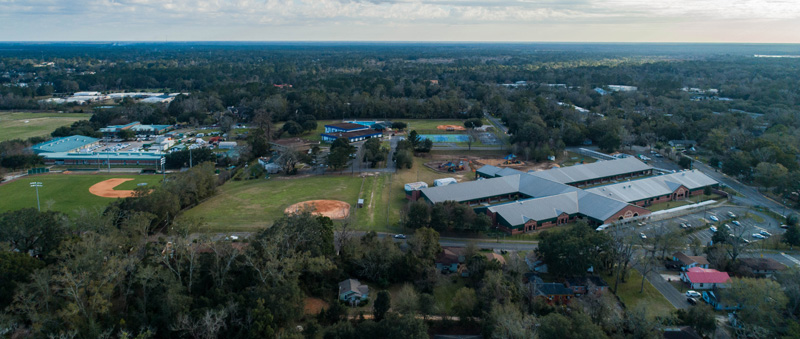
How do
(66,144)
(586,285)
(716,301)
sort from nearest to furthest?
(716,301) < (586,285) < (66,144)

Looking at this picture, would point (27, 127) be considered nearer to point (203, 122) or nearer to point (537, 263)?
point (203, 122)

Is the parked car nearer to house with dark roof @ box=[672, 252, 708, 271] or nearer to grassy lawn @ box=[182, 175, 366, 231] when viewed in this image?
house with dark roof @ box=[672, 252, 708, 271]

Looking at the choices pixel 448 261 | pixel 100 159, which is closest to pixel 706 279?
pixel 448 261

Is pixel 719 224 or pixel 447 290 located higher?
pixel 719 224

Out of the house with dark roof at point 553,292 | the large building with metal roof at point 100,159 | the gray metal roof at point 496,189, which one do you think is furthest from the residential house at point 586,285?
the large building with metal roof at point 100,159

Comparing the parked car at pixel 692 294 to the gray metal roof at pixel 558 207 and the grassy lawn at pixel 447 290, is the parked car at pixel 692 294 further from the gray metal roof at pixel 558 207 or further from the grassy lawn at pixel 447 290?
the grassy lawn at pixel 447 290

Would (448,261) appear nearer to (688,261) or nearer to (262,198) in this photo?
(688,261)

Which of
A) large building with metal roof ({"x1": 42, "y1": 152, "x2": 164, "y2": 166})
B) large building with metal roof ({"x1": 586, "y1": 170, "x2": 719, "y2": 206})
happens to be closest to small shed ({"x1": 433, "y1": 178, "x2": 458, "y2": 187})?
large building with metal roof ({"x1": 586, "y1": 170, "x2": 719, "y2": 206})
